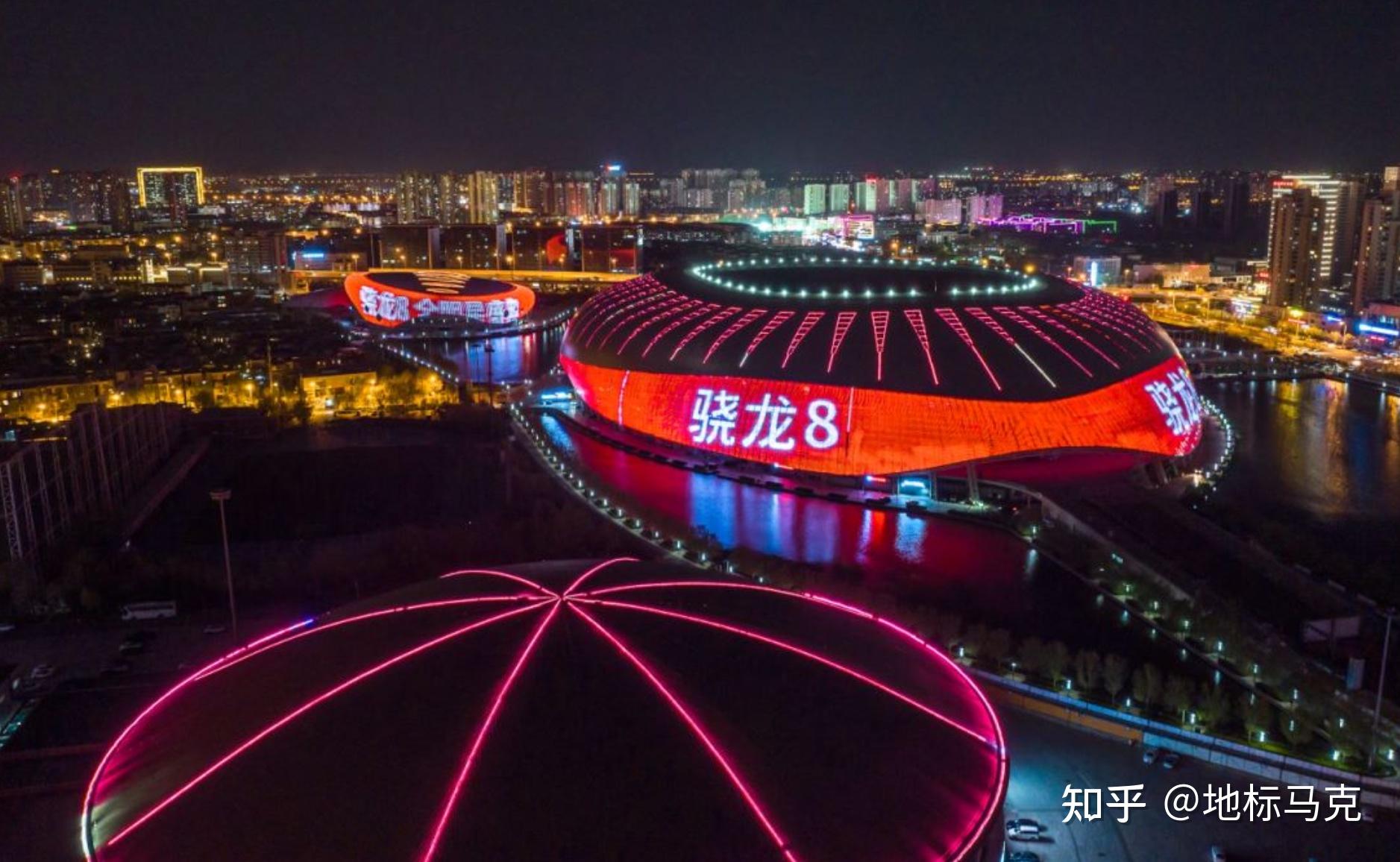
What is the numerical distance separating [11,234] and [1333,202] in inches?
3566

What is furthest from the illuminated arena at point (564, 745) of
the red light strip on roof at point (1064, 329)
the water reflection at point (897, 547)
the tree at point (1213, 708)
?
the red light strip on roof at point (1064, 329)

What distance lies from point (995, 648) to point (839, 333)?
10051 millimetres

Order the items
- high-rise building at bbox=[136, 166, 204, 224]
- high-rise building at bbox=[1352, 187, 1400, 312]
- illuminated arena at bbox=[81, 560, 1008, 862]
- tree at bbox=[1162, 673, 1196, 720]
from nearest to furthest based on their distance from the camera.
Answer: illuminated arena at bbox=[81, 560, 1008, 862] → tree at bbox=[1162, 673, 1196, 720] → high-rise building at bbox=[1352, 187, 1400, 312] → high-rise building at bbox=[136, 166, 204, 224]

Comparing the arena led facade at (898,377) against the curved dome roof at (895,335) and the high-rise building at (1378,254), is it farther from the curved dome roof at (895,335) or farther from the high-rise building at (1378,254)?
the high-rise building at (1378,254)

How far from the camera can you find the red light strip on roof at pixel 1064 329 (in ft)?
68.0

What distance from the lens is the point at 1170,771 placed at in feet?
33.5

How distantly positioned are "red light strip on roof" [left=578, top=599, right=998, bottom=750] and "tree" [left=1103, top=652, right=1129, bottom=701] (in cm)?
439

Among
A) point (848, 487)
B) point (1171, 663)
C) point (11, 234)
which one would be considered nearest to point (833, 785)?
point (1171, 663)

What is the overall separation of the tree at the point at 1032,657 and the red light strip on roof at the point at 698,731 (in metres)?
6.28

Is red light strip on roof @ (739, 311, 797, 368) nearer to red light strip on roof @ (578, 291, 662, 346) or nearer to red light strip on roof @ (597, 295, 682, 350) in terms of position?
red light strip on roof @ (597, 295, 682, 350)

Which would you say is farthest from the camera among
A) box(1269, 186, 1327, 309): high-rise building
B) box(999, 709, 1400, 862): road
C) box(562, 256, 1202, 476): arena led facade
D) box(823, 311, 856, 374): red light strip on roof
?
box(1269, 186, 1327, 309): high-rise building

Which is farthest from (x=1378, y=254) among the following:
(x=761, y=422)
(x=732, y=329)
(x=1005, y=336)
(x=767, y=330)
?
(x=761, y=422)

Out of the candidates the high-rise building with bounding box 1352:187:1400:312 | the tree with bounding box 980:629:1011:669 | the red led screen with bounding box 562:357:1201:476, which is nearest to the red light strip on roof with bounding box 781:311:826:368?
the red led screen with bounding box 562:357:1201:476

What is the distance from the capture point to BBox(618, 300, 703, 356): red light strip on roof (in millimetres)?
23969
